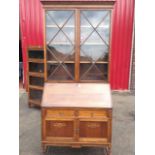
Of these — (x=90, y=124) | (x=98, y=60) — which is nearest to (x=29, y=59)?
(x=98, y=60)

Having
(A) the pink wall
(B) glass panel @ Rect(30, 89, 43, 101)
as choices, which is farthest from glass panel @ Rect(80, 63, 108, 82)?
(A) the pink wall

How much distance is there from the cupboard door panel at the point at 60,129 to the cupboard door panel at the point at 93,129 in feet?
0.42

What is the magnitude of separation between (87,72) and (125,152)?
1.26 meters

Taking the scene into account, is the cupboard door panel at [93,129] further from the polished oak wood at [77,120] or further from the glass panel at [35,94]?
the glass panel at [35,94]

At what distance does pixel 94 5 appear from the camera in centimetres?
318

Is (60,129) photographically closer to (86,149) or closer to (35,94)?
(86,149)

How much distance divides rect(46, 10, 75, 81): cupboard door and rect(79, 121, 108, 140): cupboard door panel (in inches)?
26.9

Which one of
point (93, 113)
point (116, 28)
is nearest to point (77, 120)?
point (93, 113)

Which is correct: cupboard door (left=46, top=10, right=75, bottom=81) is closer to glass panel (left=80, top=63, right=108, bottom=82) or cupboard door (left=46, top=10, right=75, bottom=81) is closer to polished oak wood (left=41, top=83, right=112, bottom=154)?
glass panel (left=80, top=63, right=108, bottom=82)

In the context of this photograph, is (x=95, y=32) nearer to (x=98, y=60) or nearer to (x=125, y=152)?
(x=98, y=60)

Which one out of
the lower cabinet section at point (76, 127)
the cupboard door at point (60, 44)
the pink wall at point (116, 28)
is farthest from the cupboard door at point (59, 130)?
the pink wall at point (116, 28)

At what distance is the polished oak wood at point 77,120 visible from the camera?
122 inches

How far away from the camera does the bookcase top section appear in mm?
3117

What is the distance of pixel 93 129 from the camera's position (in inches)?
123
